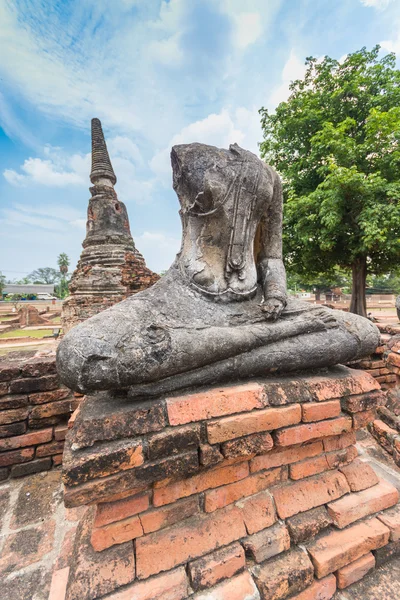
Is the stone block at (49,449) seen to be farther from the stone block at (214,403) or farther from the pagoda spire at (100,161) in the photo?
the pagoda spire at (100,161)

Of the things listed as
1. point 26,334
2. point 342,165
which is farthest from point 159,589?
point 26,334

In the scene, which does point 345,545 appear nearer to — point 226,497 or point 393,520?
point 393,520

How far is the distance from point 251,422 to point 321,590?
74 cm

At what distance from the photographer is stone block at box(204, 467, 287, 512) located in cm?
122

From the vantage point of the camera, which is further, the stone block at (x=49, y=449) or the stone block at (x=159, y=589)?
the stone block at (x=49, y=449)

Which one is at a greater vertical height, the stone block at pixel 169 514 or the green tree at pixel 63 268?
the green tree at pixel 63 268

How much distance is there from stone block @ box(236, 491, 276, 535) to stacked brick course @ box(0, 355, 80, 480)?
1294 mm

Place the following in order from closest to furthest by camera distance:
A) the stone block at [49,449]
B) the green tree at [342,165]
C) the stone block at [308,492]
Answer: the stone block at [308,492] → the stone block at [49,449] → the green tree at [342,165]

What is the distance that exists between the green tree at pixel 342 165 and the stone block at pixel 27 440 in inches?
278

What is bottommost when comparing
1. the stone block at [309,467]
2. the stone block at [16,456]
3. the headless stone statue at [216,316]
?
the stone block at [16,456]

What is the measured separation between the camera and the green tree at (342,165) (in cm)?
682

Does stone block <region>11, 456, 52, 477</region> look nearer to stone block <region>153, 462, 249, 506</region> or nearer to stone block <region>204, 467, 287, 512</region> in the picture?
stone block <region>153, 462, 249, 506</region>

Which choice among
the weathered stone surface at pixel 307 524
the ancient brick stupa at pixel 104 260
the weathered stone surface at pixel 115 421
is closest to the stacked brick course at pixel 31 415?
the weathered stone surface at pixel 115 421

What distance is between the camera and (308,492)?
1.36 m
